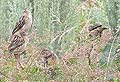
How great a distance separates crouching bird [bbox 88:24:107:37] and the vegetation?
0.22 feet

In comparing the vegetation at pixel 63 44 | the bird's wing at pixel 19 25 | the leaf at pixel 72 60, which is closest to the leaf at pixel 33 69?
the vegetation at pixel 63 44

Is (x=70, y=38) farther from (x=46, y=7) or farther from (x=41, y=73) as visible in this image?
(x=41, y=73)

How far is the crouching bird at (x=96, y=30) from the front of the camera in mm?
6036

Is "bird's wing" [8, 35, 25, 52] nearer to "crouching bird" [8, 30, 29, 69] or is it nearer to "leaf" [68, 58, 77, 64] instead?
"crouching bird" [8, 30, 29, 69]

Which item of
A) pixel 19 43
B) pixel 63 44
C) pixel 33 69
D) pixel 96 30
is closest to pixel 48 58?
pixel 33 69

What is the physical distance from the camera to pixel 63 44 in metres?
6.55

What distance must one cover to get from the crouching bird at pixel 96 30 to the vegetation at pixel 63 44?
2.6 inches

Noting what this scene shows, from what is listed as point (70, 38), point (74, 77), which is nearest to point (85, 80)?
point (74, 77)

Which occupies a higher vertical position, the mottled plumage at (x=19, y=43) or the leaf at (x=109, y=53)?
the mottled plumage at (x=19, y=43)

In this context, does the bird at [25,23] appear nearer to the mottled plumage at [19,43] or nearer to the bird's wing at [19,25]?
the bird's wing at [19,25]

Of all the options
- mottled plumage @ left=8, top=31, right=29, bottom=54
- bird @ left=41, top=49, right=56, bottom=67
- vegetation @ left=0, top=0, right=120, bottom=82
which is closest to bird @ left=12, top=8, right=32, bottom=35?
vegetation @ left=0, top=0, right=120, bottom=82

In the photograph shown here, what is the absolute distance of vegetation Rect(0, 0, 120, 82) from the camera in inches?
212

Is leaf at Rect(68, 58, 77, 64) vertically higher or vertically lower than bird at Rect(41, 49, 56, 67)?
lower

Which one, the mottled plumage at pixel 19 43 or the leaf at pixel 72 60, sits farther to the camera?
the leaf at pixel 72 60
